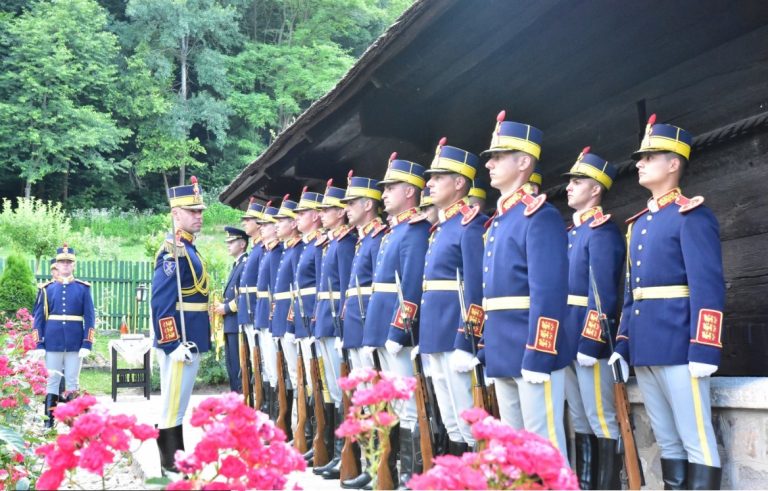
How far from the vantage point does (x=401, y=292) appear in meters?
5.48

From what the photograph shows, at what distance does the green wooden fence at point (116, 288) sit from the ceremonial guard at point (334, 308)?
43.8 feet

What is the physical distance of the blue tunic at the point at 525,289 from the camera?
4.21m

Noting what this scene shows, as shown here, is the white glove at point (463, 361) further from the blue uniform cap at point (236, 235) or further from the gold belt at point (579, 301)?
the blue uniform cap at point (236, 235)

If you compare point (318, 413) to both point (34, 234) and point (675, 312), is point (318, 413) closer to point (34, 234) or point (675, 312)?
point (675, 312)

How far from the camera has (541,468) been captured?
85.7 inches

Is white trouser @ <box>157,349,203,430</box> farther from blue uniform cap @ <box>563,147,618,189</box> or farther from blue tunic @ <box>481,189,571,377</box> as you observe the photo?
blue uniform cap @ <box>563,147,618,189</box>

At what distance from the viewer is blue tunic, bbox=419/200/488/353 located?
4.98 m

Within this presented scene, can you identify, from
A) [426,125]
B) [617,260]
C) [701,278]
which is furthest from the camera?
[426,125]

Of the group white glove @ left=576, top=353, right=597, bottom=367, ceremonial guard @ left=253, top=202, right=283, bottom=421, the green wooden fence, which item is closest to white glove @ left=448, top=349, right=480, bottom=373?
white glove @ left=576, top=353, right=597, bottom=367

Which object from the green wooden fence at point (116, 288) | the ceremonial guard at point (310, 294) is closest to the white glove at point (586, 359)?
the ceremonial guard at point (310, 294)

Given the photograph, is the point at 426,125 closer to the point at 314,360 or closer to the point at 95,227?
the point at 314,360

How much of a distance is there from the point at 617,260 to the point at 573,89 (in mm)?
1552

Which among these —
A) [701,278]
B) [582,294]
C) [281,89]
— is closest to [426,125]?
[582,294]

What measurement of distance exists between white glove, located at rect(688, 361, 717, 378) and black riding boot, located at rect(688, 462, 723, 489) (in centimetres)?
40
